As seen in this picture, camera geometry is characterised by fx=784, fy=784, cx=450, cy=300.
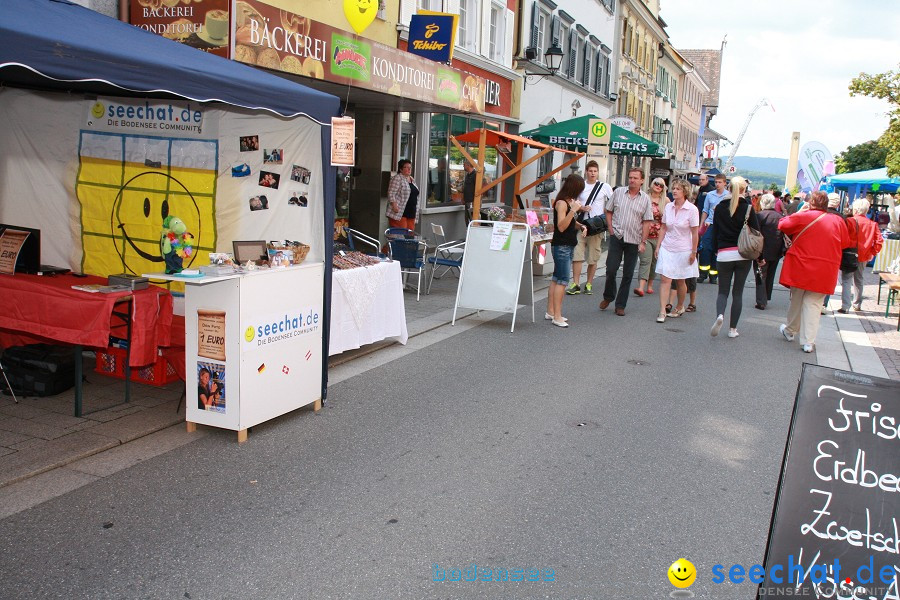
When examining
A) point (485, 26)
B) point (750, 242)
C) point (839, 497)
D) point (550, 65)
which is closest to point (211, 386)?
point (839, 497)

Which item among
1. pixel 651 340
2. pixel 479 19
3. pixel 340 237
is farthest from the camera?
pixel 479 19

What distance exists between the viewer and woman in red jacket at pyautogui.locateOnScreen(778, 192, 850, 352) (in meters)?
8.28

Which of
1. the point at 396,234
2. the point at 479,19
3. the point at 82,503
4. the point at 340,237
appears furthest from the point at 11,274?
the point at 479,19

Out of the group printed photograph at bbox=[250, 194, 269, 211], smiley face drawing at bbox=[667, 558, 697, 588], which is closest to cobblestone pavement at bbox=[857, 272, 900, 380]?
smiley face drawing at bbox=[667, 558, 697, 588]

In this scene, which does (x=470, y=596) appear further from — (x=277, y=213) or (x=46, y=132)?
(x=46, y=132)

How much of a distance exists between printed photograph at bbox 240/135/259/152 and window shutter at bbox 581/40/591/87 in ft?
74.3

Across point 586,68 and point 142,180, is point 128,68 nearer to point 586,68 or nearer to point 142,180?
point 142,180

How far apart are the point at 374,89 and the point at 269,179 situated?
286 cm

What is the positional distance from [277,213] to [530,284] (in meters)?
3.73

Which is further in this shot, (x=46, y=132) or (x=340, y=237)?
(x=340, y=237)

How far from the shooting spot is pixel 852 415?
122 inches

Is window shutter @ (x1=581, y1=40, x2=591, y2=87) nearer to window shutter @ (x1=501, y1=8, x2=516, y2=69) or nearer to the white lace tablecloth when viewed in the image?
window shutter @ (x1=501, y1=8, x2=516, y2=69)

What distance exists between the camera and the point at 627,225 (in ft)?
34.0

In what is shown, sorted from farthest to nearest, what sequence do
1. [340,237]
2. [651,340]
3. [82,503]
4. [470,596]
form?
1. [340,237]
2. [651,340]
3. [82,503]
4. [470,596]
